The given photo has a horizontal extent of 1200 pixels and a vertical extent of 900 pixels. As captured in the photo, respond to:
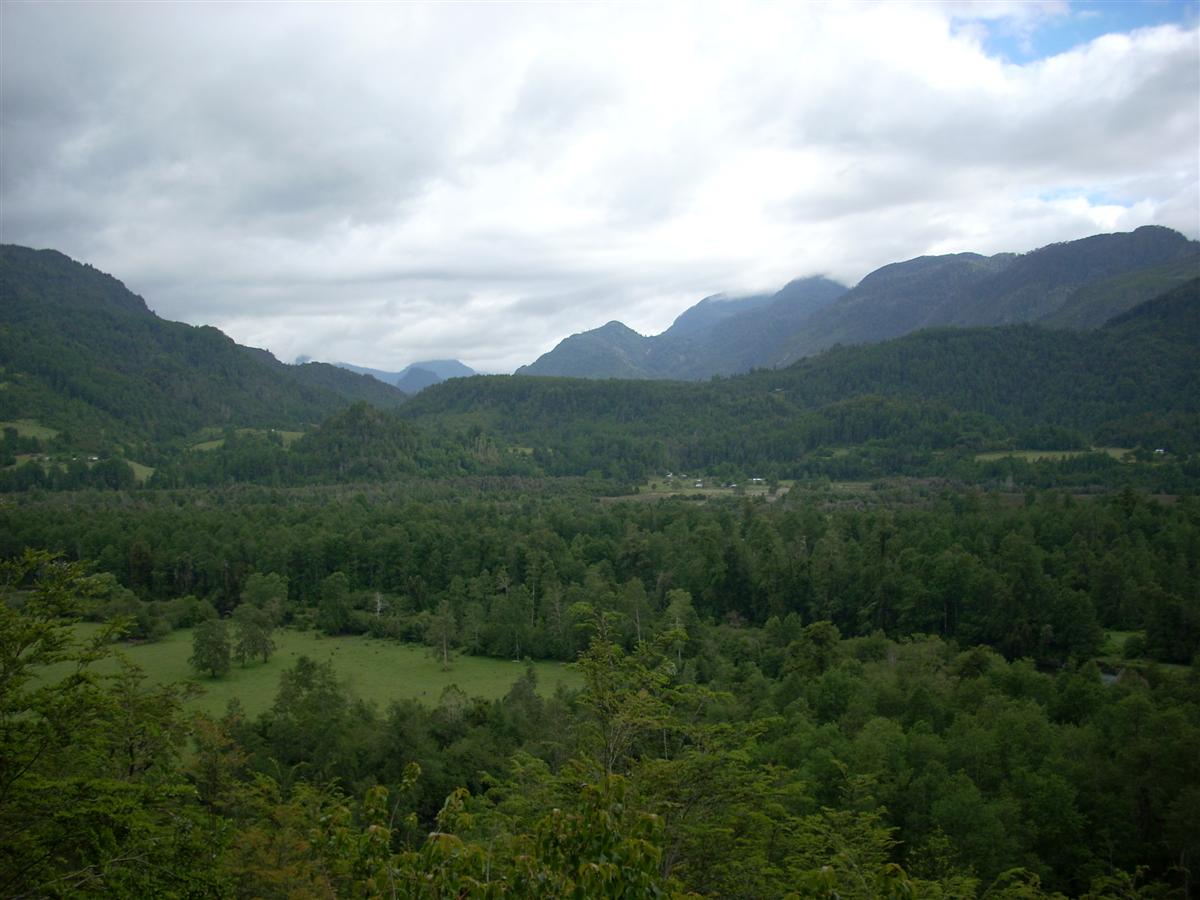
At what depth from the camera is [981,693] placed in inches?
1363

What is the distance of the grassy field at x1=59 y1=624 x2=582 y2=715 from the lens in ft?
155

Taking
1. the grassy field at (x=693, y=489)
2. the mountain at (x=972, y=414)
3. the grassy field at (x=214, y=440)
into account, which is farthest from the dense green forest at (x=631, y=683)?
the grassy field at (x=214, y=440)

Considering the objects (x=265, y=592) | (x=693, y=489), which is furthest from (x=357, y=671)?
(x=693, y=489)

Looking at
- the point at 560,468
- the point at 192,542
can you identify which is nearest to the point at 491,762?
the point at 192,542

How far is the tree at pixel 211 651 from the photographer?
49125 mm

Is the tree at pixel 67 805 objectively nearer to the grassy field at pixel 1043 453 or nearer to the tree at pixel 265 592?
the tree at pixel 265 592

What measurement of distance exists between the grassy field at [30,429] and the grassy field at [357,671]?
12067cm

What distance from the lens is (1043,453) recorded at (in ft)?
455

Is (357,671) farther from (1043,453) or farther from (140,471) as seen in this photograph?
(1043,453)

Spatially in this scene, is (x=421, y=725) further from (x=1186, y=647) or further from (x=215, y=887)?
(x=1186, y=647)

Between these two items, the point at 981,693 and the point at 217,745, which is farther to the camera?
the point at 981,693

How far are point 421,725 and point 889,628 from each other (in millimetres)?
37613

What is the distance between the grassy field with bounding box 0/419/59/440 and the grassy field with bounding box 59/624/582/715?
12067 centimetres

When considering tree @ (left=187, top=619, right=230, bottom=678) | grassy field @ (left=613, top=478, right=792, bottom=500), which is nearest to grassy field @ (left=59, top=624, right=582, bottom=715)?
tree @ (left=187, top=619, right=230, bottom=678)
